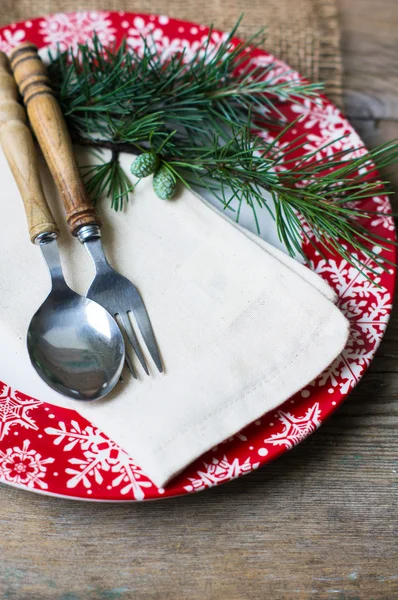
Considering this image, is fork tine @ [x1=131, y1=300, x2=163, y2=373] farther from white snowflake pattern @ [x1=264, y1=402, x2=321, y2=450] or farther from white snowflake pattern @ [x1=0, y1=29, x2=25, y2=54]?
white snowflake pattern @ [x1=0, y1=29, x2=25, y2=54]

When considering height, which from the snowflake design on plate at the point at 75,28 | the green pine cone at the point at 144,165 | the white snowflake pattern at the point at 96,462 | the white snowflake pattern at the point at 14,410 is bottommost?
the white snowflake pattern at the point at 96,462

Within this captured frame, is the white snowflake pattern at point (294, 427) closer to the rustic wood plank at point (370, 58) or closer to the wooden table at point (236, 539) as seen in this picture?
the wooden table at point (236, 539)

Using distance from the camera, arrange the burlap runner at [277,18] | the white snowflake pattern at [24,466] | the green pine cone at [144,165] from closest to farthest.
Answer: the white snowflake pattern at [24,466]
the green pine cone at [144,165]
the burlap runner at [277,18]

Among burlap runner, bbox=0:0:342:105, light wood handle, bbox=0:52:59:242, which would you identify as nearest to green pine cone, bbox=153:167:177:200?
light wood handle, bbox=0:52:59:242

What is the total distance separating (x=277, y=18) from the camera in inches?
34.1

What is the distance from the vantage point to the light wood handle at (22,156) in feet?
1.87

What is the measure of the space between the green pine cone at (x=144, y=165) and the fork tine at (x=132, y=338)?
0.15 metres

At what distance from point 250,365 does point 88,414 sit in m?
0.15

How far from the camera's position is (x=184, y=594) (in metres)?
0.53

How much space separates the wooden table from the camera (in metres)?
0.53

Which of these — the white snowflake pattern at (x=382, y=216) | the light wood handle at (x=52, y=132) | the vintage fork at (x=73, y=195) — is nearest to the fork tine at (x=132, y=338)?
the vintage fork at (x=73, y=195)

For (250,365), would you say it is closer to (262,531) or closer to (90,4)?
(262,531)

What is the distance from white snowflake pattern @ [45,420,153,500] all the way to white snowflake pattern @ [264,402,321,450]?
119mm

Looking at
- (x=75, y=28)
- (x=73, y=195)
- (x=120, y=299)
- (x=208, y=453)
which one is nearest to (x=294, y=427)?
(x=208, y=453)
